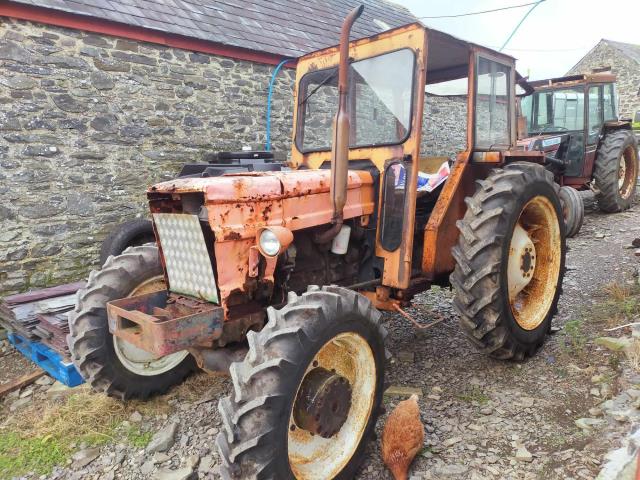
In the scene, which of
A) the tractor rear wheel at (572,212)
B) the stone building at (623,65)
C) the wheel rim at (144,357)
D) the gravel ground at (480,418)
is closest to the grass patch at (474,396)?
the gravel ground at (480,418)

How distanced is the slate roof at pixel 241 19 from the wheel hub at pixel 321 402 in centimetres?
518

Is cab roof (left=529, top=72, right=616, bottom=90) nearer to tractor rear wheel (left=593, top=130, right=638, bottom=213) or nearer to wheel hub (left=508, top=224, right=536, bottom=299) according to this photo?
tractor rear wheel (left=593, top=130, right=638, bottom=213)

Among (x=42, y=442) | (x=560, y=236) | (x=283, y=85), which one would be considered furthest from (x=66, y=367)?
(x=283, y=85)

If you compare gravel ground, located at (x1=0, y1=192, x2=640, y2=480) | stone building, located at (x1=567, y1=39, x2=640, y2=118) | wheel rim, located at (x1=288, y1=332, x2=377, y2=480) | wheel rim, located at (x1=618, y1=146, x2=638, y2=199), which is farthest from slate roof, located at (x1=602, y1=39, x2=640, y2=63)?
wheel rim, located at (x1=288, y1=332, x2=377, y2=480)

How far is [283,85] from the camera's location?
7570mm

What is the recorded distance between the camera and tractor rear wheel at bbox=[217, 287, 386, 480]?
1.90m

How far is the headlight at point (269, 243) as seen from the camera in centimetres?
239

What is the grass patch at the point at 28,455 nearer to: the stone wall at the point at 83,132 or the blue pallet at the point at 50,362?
the blue pallet at the point at 50,362

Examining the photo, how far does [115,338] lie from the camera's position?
2.92 meters

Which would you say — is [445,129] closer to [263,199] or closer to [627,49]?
[263,199]

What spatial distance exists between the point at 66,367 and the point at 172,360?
762mm

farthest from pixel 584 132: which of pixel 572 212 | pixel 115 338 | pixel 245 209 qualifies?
pixel 115 338

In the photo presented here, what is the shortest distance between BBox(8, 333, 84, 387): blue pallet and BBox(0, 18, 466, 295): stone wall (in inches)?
57.6

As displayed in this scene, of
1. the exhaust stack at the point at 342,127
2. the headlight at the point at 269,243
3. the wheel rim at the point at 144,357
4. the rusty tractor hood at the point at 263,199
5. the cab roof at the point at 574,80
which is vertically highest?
the cab roof at the point at 574,80
